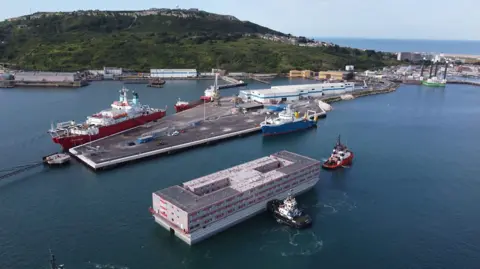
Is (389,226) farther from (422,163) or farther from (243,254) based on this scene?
(422,163)

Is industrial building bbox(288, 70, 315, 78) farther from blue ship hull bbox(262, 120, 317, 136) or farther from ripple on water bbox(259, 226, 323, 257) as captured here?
ripple on water bbox(259, 226, 323, 257)

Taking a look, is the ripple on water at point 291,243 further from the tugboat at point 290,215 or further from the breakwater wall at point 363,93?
the breakwater wall at point 363,93

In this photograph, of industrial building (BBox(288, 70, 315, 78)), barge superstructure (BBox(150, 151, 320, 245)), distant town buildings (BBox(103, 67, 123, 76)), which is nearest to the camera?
barge superstructure (BBox(150, 151, 320, 245))

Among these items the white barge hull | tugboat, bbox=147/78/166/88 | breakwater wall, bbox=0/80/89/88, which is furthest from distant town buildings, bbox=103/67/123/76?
the white barge hull

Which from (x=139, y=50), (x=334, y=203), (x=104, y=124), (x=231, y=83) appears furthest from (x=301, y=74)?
(x=334, y=203)

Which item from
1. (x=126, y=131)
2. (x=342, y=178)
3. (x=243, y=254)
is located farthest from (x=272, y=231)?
(x=126, y=131)

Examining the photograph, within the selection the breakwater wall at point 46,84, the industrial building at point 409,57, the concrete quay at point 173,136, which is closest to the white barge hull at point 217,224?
the concrete quay at point 173,136
